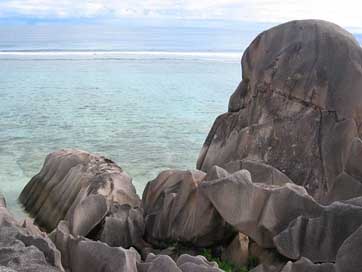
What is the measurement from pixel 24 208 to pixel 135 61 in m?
46.3

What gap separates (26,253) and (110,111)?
73.1 ft

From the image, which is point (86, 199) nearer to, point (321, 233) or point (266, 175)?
point (266, 175)

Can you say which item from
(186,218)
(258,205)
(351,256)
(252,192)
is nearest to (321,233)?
(258,205)

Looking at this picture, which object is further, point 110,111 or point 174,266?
point 110,111

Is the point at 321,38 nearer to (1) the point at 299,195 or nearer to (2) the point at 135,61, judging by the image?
(1) the point at 299,195

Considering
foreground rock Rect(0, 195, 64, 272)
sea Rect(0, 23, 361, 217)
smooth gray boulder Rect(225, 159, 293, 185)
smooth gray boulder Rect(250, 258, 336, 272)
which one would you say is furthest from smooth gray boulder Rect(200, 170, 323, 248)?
sea Rect(0, 23, 361, 217)

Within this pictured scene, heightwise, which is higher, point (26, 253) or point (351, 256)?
point (351, 256)

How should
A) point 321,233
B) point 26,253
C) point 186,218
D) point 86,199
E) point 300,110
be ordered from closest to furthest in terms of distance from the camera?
point 26,253 → point 321,233 → point 186,218 → point 86,199 → point 300,110

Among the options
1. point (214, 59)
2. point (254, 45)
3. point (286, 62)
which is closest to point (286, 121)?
point (286, 62)

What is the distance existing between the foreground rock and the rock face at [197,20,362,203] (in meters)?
5.37

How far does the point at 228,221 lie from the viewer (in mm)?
9203

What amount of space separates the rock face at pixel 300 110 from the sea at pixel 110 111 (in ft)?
14.0

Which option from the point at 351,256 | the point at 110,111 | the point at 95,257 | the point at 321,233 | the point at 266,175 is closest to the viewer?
the point at 351,256

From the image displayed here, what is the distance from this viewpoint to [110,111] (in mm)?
29172
